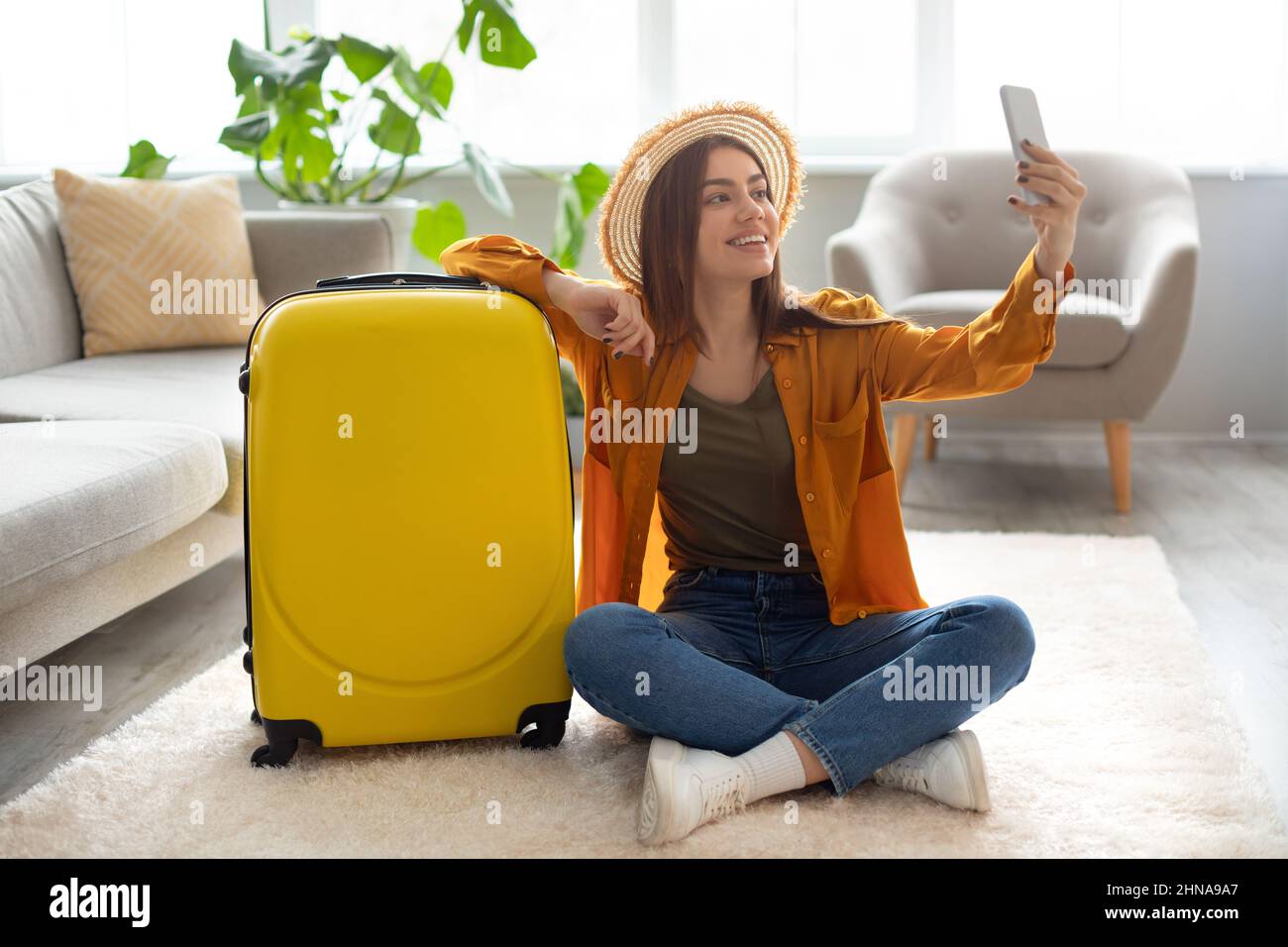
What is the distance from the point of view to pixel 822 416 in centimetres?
166

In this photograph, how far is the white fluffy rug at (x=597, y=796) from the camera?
1407 mm

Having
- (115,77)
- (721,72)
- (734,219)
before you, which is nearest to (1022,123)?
(734,219)

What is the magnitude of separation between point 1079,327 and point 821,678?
1.60 m

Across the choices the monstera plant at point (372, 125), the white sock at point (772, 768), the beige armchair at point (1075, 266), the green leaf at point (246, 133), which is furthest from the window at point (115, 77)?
Answer: the white sock at point (772, 768)

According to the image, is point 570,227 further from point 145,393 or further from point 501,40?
point 145,393

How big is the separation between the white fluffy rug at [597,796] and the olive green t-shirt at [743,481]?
289 mm

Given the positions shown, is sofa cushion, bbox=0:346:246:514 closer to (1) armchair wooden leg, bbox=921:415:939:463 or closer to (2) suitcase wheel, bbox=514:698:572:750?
(2) suitcase wheel, bbox=514:698:572:750

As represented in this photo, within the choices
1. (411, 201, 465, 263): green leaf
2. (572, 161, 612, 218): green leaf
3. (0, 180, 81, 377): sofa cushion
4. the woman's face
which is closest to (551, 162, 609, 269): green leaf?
(572, 161, 612, 218): green leaf

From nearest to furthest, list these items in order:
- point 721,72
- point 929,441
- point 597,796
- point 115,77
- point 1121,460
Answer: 1. point 597,796
2. point 1121,460
3. point 929,441
4. point 721,72
5. point 115,77

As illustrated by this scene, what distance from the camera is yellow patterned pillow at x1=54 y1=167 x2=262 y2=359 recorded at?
274 centimetres

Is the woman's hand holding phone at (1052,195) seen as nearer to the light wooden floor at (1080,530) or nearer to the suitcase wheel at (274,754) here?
the light wooden floor at (1080,530)
